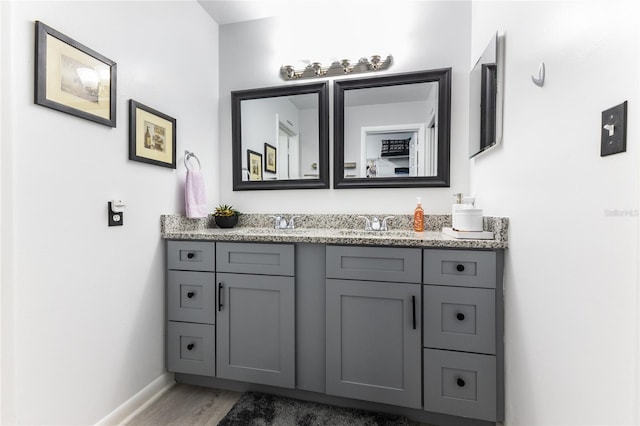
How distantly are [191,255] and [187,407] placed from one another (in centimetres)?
81

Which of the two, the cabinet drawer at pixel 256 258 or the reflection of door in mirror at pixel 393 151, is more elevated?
the reflection of door in mirror at pixel 393 151

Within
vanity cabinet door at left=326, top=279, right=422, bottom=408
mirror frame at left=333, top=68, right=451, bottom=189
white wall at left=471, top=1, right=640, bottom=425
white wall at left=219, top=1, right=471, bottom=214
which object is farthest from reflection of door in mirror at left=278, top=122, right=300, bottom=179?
white wall at left=471, top=1, right=640, bottom=425

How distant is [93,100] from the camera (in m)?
1.28

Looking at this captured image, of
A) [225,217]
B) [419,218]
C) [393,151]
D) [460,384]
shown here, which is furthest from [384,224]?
[225,217]

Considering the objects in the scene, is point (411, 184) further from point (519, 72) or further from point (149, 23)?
point (149, 23)

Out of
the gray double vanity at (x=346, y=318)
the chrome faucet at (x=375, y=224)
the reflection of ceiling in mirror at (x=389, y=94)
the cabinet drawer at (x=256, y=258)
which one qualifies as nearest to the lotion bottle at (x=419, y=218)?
the chrome faucet at (x=375, y=224)

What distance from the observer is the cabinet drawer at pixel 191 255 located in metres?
1.65

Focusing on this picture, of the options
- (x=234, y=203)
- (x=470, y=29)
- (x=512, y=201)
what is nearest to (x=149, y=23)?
(x=234, y=203)

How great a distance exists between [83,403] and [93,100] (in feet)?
4.28

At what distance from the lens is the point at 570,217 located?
0.84m

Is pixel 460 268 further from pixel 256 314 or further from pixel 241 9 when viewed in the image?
pixel 241 9

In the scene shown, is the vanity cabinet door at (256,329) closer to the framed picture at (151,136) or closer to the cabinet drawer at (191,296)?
the cabinet drawer at (191,296)

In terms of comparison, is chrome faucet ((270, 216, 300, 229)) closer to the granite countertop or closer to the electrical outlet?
the granite countertop

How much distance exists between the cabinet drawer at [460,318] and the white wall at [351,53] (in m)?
0.70
